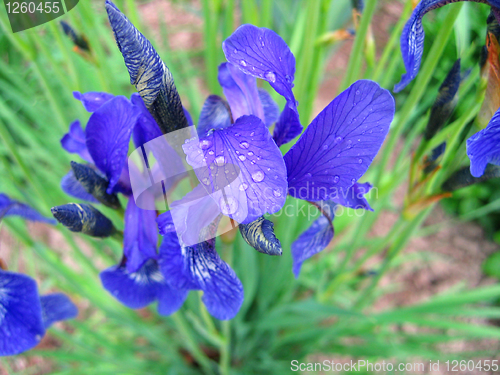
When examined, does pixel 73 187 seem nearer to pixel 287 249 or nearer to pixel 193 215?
pixel 193 215

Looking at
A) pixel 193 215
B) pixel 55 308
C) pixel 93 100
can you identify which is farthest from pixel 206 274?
pixel 55 308

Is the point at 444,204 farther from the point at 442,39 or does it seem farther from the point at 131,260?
the point at 131,260

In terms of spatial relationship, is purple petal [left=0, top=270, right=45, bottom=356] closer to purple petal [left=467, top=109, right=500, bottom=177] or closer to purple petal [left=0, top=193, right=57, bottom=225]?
purple petal [left=0, top=193, right=57, bottom=225]

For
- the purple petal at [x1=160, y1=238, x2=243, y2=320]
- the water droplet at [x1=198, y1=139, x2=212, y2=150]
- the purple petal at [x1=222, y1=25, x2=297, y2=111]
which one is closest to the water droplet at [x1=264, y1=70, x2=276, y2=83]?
the purple petal at [x1=222, y1=25, x2=297, y2=111]

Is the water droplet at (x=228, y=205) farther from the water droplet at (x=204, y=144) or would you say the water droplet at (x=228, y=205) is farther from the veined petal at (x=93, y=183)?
the veined petal at (x=93, y=183)

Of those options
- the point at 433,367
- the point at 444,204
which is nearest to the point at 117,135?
the point at 433,367
